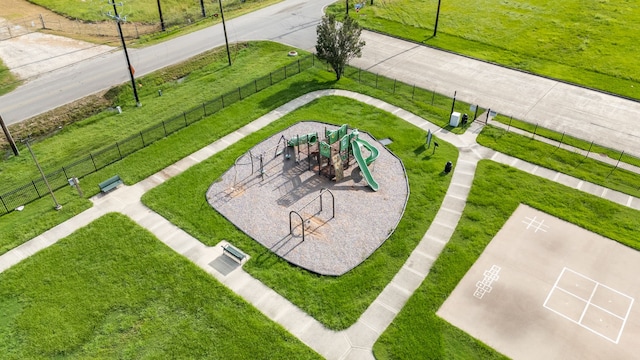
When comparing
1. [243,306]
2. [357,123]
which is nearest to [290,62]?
[357,123]

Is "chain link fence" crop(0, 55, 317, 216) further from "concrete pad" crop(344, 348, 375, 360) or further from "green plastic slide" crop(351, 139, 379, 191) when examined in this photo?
"concrete pad" crop(344, 348, 375, 360)

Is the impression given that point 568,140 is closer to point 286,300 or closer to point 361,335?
point 361,335

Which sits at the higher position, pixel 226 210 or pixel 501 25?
pixel 501 25

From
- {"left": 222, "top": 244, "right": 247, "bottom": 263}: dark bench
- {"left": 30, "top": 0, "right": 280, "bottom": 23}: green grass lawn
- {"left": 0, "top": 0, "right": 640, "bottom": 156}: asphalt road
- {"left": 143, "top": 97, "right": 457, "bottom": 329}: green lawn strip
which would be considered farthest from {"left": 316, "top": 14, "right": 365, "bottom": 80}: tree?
{"left": 30, "top": 0, "right": 280, "bottom": 23}: green grass lawn

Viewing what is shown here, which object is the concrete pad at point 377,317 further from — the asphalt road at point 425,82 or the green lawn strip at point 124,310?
the asphalt road at point 425,82

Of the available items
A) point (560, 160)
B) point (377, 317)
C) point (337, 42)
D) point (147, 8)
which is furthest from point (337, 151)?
point (147, 8)

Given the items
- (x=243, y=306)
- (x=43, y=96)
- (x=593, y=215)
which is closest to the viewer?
(x=243, y=306)

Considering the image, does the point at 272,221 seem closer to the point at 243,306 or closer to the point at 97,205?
the point at 243,306

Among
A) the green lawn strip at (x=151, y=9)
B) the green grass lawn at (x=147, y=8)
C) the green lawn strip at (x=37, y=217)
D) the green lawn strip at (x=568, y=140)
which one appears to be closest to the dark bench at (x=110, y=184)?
the green lawn strip at (x=37, y=217)
